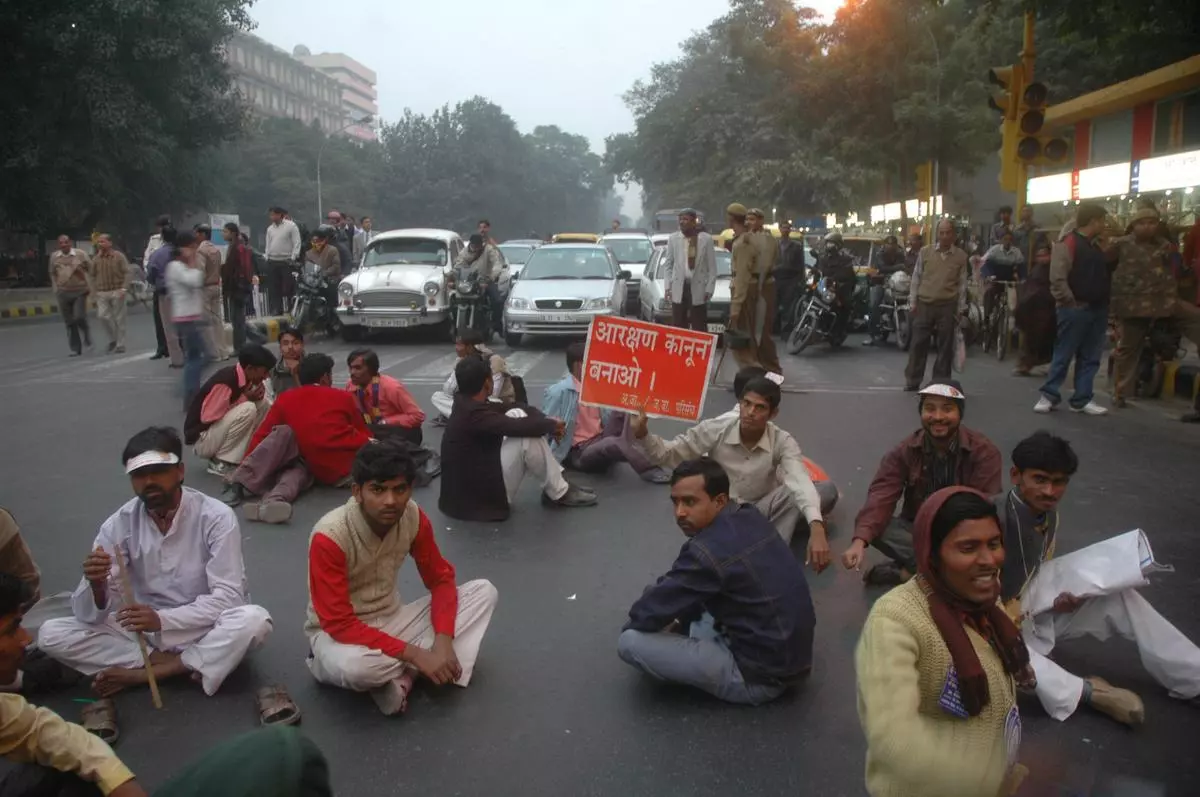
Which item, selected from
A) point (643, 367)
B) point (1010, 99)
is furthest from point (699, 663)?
point (1010, 99)

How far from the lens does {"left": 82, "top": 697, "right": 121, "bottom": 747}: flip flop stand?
3.78 m

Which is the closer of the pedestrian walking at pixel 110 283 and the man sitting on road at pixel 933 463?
the man sitting on road at pixel 933 463

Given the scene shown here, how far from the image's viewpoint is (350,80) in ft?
476

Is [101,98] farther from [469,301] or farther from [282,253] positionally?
[469,301]

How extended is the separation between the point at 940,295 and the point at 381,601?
26.7 feet

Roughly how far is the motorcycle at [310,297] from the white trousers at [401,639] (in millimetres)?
13082

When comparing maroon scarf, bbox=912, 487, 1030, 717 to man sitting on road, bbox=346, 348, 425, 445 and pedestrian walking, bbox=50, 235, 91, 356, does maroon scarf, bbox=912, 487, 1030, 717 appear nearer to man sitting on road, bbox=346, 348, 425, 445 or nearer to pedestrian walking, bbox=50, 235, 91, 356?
man sitting on road, bbox=346, 348, 425, 445

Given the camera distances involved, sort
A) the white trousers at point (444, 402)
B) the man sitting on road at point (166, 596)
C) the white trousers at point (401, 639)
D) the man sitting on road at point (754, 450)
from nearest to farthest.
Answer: the white trousers at point (401, 639) < the man sitting on road at point (166, 596) < the man sitting on road at point (754, 450) < the white trousers at point (444, 402)

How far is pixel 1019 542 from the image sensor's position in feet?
13.9

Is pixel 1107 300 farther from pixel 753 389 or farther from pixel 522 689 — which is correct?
pixel 522 689

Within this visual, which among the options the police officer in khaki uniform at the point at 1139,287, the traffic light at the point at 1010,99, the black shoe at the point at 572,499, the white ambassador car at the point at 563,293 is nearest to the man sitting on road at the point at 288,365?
the black shoe at the point at 572,499

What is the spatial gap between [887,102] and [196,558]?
26538 mm

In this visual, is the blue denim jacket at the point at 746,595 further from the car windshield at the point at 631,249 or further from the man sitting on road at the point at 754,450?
the car windshield at the point at 631,249

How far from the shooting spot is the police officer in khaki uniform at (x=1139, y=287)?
32.2 ft
